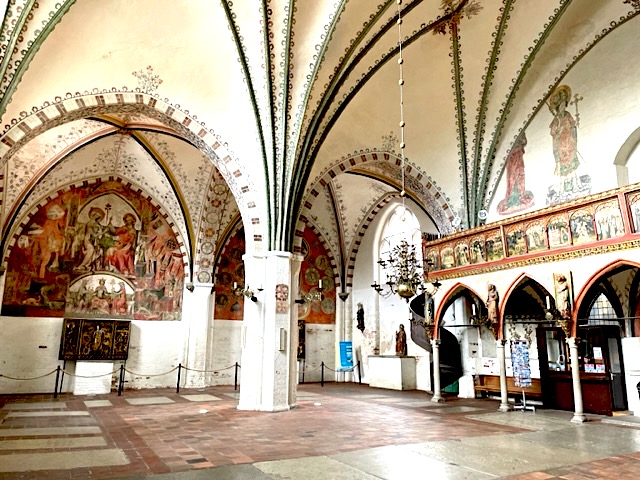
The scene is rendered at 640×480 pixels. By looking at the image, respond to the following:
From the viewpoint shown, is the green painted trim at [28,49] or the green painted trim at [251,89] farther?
the green painted trim at [251,89]

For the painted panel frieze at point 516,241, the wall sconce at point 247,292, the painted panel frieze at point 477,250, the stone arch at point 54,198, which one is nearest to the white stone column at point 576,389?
the painted panel frieze at point 516,241

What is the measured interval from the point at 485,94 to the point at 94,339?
50.9 ft

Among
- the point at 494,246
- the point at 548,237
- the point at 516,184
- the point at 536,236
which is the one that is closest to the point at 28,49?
the point at 494,246

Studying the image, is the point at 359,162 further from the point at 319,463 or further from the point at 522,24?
the point at 319,463

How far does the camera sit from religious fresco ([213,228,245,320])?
20297mm

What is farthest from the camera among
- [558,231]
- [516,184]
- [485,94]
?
[516,184]

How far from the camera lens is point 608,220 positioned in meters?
10.1

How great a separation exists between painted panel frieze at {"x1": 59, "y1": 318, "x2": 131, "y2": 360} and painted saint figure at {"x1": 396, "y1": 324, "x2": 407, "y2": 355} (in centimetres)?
1034

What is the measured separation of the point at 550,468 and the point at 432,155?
10766 mm

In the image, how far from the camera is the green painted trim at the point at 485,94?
12324 mm

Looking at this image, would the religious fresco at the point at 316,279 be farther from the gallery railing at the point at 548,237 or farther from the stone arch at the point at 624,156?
the stone arch at the point at 624,156

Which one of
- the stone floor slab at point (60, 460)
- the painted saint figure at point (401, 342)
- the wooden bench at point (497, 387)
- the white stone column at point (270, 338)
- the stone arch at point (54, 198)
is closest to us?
the stone floor slab at point (60, 460)

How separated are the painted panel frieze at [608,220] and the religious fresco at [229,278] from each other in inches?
545

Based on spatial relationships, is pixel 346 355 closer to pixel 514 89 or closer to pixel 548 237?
pixel 548 237
